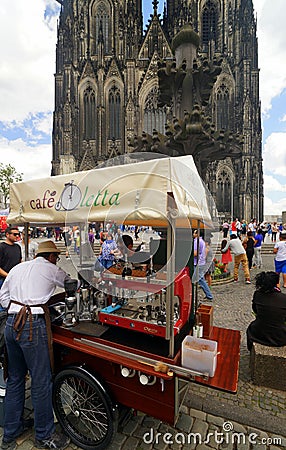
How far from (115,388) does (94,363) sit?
0.30 metres

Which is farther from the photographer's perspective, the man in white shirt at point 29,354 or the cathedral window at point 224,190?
the cathedral window at point 224,190

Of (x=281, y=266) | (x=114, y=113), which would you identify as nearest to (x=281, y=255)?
(x=281, y=266)

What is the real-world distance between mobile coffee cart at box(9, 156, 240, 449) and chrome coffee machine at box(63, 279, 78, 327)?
0.03 ft

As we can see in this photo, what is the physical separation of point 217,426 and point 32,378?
6.48 ft

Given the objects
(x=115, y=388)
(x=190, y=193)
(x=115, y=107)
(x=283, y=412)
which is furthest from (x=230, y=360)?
(x=115, y=107)

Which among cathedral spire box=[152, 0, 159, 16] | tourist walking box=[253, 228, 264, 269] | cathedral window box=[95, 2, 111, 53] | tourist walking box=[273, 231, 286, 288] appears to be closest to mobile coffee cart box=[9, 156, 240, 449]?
tourist walking box=[273, 231, 286, 288]

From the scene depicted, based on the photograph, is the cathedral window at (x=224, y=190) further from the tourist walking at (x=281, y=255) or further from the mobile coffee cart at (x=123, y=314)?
the mobile coffee cart at (x=123, y=314)

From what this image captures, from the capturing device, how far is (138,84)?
3509cm

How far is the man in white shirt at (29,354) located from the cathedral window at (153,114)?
1401 inches

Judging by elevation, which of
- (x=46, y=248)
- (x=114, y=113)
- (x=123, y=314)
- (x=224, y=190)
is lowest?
(x=123, y=314)

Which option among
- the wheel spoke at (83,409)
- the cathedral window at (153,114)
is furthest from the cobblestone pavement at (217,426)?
the cathedral window at (153,114)

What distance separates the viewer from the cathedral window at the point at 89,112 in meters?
36.1

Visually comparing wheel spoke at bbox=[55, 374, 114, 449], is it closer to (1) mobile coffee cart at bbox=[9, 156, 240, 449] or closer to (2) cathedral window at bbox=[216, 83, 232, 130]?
(1) mobile coffee cart at bbox=[9, 156, 240, 449]

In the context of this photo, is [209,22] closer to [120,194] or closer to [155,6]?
[155,6]
